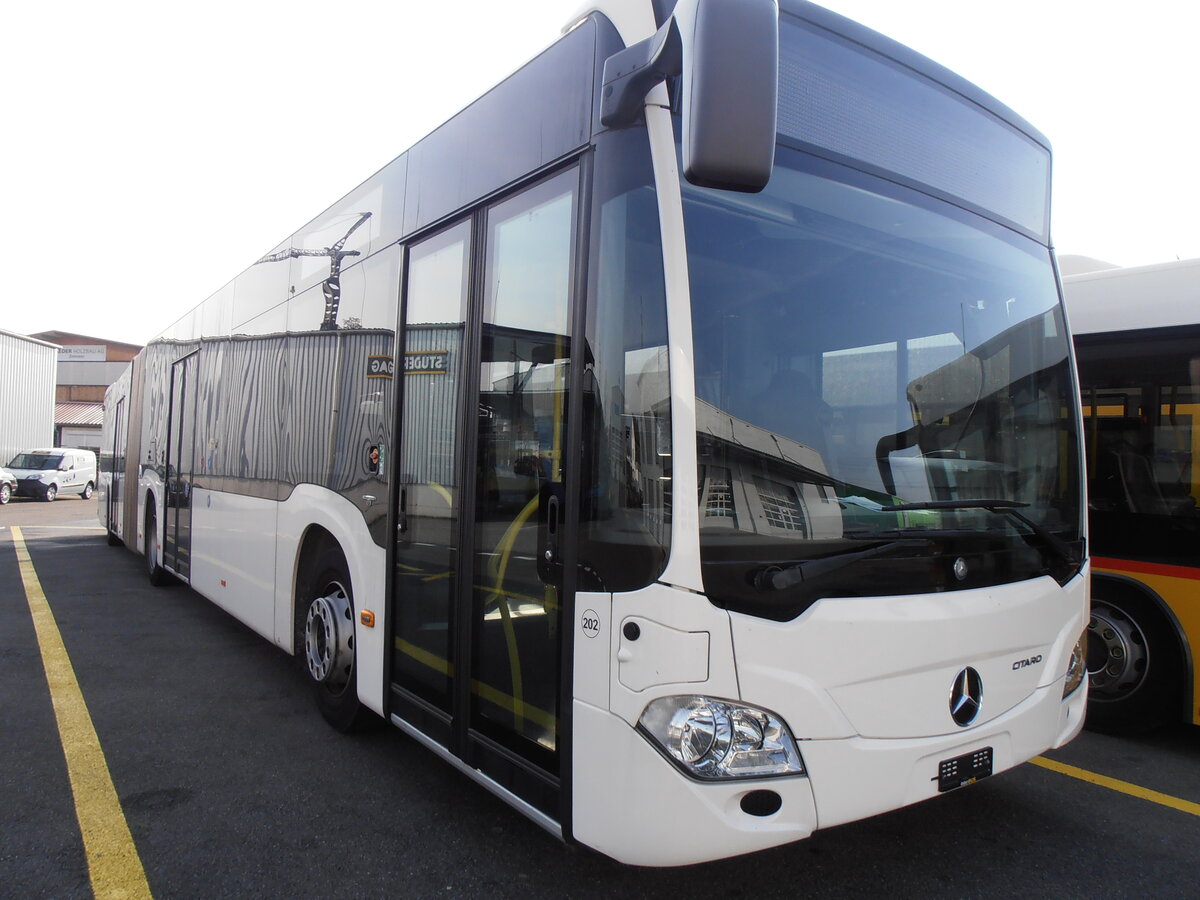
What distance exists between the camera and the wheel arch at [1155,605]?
4.43 meters

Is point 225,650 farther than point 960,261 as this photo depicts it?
Yes

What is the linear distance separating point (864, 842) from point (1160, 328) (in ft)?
11.2

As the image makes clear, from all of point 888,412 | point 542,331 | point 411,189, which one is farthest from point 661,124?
point 411,189

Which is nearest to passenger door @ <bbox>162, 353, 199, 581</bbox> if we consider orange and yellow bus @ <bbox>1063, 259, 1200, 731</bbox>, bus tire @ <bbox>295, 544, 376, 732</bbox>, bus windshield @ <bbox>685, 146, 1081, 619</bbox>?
bus tire @ <bbox>295, 544, 376, 732</bbox>

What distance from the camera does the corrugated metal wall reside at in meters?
32.4

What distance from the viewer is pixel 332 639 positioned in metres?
4.34

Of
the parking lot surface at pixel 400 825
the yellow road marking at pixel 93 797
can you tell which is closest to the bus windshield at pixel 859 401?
the parking lot surface at pixel 400 825

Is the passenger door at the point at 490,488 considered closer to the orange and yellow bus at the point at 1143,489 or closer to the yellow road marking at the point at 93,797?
the yellow road marking at the point at 93,797

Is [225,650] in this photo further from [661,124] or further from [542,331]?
[661,124]

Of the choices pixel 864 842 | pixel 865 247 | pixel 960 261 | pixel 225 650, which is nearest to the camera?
pixel 865 247

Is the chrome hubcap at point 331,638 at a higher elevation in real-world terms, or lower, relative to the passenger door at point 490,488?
lower

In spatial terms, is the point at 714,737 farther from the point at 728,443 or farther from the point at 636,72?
the point at 636,72

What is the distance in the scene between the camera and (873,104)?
2842mm

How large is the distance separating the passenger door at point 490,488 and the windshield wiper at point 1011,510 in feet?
3.75
